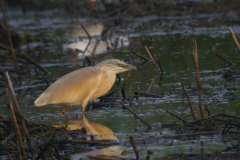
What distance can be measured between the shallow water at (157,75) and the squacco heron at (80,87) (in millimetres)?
285

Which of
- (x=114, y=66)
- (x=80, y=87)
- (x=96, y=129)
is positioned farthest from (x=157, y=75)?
(x=96, y=129)

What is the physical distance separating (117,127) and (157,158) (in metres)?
1.41

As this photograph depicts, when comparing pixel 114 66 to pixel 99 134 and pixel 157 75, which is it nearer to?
pixel 99 134

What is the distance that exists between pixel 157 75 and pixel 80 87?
2892 mm

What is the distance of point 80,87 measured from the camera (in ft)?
18.6

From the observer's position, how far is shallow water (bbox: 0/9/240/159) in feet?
16.1

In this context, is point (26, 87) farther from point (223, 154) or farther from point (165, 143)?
point (223, 154)

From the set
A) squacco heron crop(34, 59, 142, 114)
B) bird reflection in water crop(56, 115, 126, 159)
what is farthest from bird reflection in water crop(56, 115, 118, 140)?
squacco heron crop(34, 59, 142, 114)

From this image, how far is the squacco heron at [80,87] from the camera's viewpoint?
5.57 meters

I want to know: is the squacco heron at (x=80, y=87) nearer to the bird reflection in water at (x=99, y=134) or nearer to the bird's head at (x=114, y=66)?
the bird's head at (x=114, y=66)

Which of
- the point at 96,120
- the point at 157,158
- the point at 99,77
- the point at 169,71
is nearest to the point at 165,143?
the point at 157,158

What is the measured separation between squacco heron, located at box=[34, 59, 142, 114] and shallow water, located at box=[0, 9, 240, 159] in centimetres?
28

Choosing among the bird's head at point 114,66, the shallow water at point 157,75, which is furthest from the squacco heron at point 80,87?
the shallow water at point 157,75

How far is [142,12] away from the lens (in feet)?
61.8
